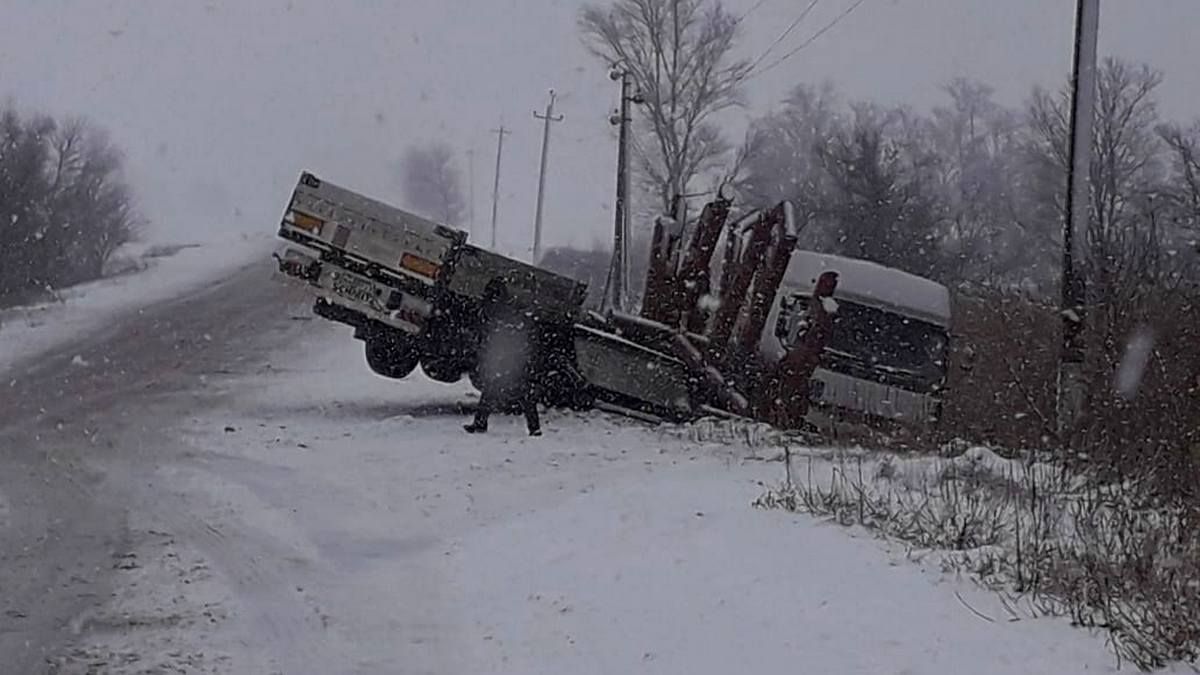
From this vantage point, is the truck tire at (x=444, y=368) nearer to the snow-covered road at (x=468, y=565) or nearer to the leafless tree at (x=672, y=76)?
the snow-covered road at (x=468, y=565)

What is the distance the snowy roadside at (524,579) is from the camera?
22.8 ft

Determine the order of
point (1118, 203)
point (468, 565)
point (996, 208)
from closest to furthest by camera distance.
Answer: point (468, 565), point (1118, 203), point (996, 208)

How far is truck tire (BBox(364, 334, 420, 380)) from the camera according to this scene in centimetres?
1828

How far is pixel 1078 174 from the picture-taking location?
48.6ft

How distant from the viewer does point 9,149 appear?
35594mm

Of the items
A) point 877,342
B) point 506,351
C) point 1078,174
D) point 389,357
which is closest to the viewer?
point 1078,174

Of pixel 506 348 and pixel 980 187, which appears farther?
pixel 980 187

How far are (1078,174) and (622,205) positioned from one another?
26069 mm

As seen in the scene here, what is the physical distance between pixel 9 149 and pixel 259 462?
2537 centimetres

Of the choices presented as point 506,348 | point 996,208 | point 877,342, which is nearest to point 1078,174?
point 877,342

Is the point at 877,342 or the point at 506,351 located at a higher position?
the point at 877,342

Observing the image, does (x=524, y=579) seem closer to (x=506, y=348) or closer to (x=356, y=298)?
(x=506, y=348)

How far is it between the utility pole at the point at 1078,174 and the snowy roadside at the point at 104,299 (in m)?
14.9

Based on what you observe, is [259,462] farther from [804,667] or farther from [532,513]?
[804,667]
